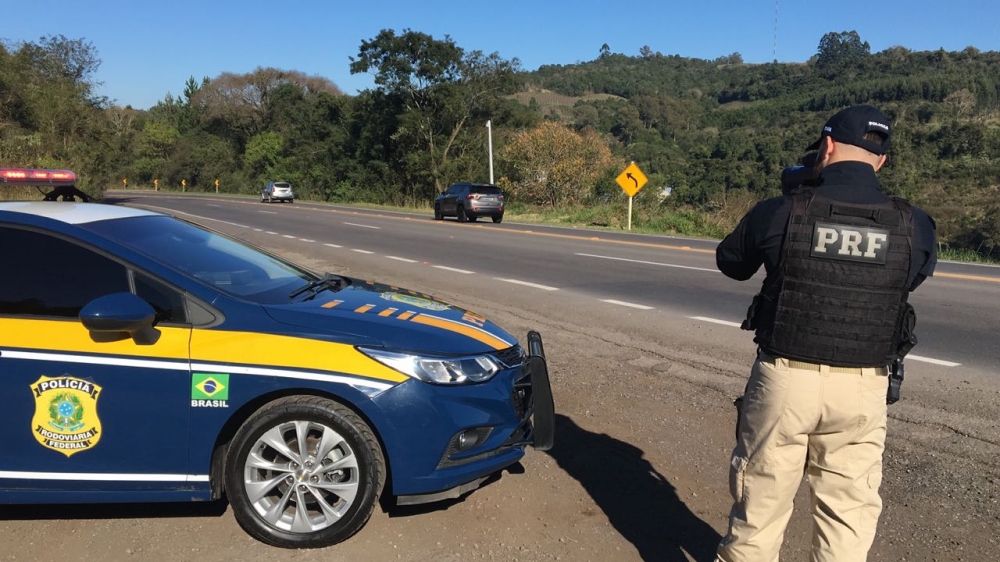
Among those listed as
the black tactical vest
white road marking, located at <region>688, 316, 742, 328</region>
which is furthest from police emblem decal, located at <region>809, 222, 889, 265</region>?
white road marking, located at <region>688, 316, 742, 328</region>

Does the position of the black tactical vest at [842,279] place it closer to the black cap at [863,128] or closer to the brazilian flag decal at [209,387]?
the black cap at [863,128]

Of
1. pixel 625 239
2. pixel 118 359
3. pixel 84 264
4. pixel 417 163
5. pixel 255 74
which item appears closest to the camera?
pixel 118 359

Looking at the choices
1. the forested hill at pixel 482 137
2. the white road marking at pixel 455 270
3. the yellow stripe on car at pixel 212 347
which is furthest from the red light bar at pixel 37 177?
the forested hill at pixel 482 137

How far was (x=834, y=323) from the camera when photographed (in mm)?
2545

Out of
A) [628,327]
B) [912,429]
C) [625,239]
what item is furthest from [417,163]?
[912,429]

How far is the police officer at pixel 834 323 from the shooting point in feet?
8.25

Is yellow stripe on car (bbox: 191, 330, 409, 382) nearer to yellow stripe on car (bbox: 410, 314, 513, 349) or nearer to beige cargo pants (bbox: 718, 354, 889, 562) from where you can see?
yellow stripe on car (bbox: 410, 314, 513, 349)

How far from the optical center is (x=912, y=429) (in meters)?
4.93

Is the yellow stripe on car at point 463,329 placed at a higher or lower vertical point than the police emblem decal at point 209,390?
higher

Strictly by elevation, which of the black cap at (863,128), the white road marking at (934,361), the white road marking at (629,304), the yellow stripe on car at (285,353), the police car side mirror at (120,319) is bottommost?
the white road marking at (934,361)

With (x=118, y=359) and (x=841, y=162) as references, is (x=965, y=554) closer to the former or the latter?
(x=841, y=162)

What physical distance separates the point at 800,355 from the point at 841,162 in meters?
0.68

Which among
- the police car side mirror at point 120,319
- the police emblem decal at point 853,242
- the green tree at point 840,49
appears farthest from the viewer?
the green tree at point 840,49

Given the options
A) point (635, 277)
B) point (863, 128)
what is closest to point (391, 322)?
point (863, 128)
